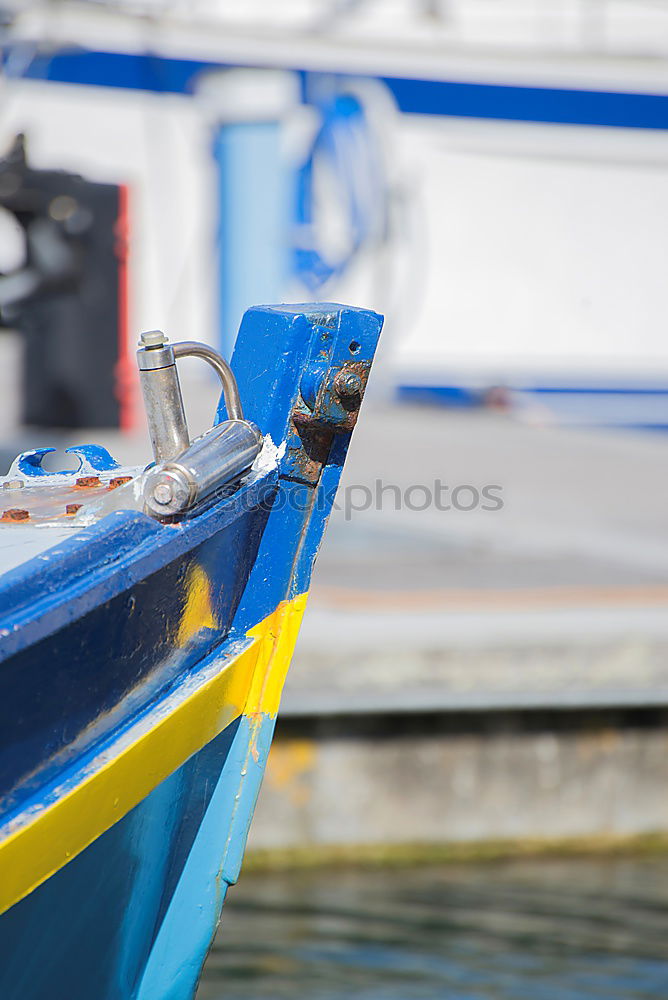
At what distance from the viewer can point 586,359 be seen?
40.5ft

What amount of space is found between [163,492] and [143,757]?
0.34 m

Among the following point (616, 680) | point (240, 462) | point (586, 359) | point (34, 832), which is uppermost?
point (240, 462)

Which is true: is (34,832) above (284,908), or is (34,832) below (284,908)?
above

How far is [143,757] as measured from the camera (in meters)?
1.73

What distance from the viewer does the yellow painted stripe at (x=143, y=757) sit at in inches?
60.5

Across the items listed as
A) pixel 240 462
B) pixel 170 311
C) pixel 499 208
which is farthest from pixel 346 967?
pixel 499 208

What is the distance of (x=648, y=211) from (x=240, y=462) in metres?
11.2

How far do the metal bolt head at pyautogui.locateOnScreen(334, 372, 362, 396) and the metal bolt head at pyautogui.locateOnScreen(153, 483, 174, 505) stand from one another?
313mm

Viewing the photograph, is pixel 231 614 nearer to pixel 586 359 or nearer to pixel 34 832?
pixel 34 832

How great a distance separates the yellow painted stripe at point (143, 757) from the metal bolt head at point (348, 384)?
0.33 m

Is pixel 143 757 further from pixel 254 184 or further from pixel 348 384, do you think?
pixel 254 184

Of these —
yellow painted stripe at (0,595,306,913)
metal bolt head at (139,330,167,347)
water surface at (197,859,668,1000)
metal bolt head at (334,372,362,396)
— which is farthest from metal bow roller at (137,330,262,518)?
water surface at (197,859,668,1000)

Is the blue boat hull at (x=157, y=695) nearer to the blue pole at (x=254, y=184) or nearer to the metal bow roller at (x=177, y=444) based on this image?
the metal bow roller at (x=177, y=444)

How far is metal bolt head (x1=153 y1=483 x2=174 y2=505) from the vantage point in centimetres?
169
